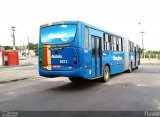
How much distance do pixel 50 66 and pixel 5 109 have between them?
437cm

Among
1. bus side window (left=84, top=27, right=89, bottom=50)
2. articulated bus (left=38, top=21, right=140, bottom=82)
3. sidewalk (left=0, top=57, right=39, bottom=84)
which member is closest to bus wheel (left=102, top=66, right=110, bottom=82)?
articulated bus (left=38, top=21, right=140, bottom=82)

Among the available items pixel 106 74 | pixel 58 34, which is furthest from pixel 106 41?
pixel 58 34

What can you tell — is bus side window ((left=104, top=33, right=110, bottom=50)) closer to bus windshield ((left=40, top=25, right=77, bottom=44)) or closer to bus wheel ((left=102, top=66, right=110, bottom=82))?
bus wheel ((left=102, top=66, right=110, bottom=82))

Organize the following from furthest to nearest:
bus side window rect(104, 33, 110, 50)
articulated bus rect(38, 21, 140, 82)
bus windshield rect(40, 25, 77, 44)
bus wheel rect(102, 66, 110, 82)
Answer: bus side window rect(104, 33, 110, 50) < bus wheel rect(102, 66, 110, 82) < bus windshield rect(40, 25, 77, 44) < articulated bus rect(38, 21, 140, 82)

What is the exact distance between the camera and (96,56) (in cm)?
1312

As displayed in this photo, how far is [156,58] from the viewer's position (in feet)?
155

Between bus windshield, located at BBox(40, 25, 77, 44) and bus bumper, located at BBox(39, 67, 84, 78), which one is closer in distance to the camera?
bus bumper, located at BBox(39, 67, 84, 78)

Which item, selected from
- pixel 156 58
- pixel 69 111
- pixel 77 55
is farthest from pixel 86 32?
pixel 156 58

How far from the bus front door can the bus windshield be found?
5.31 feet

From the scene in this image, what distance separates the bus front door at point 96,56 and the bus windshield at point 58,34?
1.62m

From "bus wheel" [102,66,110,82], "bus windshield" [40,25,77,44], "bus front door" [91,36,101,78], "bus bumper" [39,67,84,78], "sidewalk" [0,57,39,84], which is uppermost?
"bus windshield" [40,25,77,44]

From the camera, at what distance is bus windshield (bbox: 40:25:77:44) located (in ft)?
37.8

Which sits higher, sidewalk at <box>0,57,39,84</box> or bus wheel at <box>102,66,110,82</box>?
bus wheel at <box>102,66,110,82</box>

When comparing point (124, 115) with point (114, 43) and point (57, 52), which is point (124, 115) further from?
point (114, 43)
